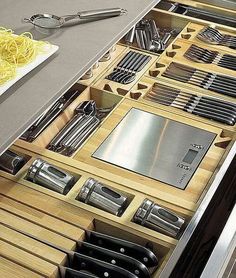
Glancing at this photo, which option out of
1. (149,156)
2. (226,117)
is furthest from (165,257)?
(226,117)

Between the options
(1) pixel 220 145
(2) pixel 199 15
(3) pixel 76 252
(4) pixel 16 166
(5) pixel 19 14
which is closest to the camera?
(3) pixel 76 252

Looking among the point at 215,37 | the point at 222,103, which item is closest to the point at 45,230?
the point at 222,103

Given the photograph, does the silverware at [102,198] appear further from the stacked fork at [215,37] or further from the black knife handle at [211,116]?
the stacked fork at [215,37]

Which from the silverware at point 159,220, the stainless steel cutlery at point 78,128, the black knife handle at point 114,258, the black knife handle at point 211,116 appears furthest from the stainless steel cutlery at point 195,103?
the black knife handle at point 114,258

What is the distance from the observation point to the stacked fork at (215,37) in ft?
4.90

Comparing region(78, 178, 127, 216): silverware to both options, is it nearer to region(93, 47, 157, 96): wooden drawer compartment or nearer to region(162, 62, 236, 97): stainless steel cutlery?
region(93, 47, 157, 96): wooden drawer compartment

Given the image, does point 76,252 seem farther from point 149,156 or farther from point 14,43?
point 14,43

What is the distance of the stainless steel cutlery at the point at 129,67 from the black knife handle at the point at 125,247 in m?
0.52

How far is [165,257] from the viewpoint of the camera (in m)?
0.89

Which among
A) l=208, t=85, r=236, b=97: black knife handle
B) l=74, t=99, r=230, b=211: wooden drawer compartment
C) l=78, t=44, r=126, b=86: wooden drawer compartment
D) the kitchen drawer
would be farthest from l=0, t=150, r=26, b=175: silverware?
l=208, t=85, r=236, b=97: black knife handle

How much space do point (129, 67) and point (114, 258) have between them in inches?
25.3

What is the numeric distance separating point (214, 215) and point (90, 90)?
0.44 meters

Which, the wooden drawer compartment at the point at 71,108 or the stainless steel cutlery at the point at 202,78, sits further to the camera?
the stainless steel cutlery at the point at 202,78

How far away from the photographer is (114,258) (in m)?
0.88
